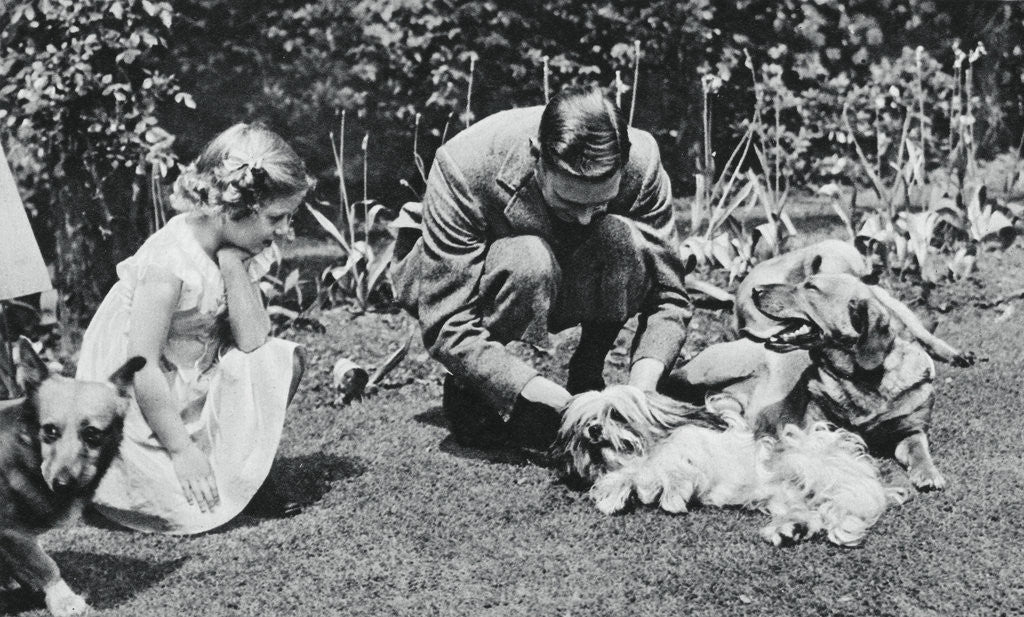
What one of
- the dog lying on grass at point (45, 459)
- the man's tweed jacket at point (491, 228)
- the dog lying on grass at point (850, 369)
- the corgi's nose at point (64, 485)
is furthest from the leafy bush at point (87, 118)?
the dog lying on grass at point (850, 369)

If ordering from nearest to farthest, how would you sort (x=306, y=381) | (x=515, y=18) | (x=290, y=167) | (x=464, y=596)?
(x=464, y=596), (x=290, y=167), (x=306, y=381), (x=515, y=18)

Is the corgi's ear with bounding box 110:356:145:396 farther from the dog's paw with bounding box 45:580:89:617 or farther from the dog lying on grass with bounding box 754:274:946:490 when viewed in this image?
the dog lying on grass with bounding box 754:274:946:490

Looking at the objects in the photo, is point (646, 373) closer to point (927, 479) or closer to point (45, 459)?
point (927, 479)

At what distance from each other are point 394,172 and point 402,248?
315cm

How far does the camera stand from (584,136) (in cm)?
412

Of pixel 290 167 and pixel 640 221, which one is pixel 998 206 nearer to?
pixel 640 221

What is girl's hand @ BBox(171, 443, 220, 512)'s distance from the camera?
13.1ft

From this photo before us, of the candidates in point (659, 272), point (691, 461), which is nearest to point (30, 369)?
point (691, 461)

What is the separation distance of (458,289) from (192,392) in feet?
3.47

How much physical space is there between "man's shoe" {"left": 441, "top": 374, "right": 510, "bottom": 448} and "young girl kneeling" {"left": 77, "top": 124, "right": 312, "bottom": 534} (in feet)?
2.64

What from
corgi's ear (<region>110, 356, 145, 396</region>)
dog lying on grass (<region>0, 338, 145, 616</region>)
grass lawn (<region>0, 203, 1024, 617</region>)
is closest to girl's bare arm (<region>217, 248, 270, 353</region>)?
grass lawn (<region>0, 203, 1024, 617</region>)

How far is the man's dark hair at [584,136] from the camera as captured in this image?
4.13 meters

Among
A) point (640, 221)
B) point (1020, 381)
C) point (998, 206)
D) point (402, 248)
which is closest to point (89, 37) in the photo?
point (402, 248)

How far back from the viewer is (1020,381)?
5516 mm
